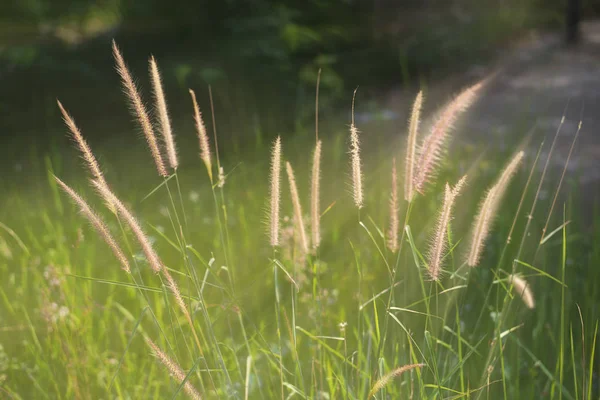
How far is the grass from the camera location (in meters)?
1.41

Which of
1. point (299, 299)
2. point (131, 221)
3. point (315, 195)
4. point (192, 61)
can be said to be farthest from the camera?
point (192, 61)

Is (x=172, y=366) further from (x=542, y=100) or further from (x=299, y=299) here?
(x=542, y=100)

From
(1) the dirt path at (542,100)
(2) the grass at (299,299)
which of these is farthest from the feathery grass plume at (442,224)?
(1) the dirt path at (542,100)

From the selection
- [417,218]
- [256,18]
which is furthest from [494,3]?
[417,218]

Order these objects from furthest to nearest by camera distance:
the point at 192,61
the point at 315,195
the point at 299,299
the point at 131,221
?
the point at 192,61, the point at 299,299, the point at 315,195, the point at 131,221

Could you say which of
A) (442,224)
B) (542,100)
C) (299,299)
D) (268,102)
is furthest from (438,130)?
(542,100)

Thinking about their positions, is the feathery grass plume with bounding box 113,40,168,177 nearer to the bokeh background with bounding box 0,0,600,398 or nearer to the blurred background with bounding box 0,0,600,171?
the bokeh background with bounding box 0,0,600,398

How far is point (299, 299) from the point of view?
7.60 feet

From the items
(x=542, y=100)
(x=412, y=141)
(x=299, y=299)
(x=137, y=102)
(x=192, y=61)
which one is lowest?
Result: (x=299, y=299)

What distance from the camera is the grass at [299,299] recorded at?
4.62 ft

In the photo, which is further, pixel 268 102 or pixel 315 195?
pixel 268 102

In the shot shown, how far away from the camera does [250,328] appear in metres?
2.28

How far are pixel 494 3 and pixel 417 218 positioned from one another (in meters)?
4.28

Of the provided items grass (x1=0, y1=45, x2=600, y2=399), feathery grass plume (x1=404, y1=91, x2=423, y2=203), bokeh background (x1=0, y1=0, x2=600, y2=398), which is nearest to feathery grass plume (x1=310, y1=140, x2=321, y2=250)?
grass (x1=0, y1=45, x2=600, y2=399)
